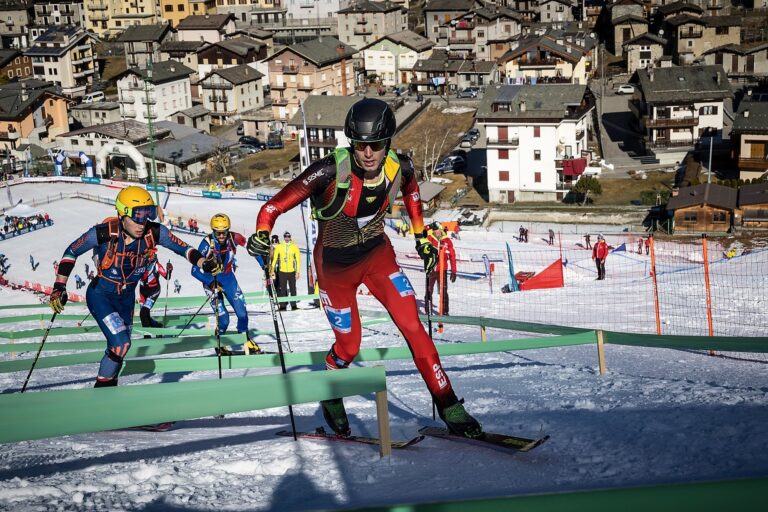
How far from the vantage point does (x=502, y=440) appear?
21.9 feet

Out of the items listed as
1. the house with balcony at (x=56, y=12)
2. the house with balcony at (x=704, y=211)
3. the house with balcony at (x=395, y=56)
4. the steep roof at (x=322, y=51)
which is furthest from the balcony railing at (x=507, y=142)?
the house with balcony at (x=56, y=12)

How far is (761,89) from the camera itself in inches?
2724

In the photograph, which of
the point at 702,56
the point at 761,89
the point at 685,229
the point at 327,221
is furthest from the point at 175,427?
the point at 702,56

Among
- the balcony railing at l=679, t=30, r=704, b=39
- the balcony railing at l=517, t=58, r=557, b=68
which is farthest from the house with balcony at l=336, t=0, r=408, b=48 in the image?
the balcony railing at l=679, t=30, r=704, b=39

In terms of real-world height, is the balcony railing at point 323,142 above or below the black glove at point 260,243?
below

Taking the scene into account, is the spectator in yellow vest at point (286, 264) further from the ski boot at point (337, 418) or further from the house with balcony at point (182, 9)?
the house with balcony at point (182, 9)

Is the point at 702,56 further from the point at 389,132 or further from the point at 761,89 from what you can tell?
the point at 389,132

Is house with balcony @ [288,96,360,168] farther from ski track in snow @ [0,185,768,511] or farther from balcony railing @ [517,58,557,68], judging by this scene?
ski track in snow @ [0,185,768,511]

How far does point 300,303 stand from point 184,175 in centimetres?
4694

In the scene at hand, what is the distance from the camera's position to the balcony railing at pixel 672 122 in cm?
5900

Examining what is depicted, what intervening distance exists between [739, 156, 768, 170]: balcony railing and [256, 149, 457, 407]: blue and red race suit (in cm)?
4842

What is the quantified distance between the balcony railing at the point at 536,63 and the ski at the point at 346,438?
231 feet

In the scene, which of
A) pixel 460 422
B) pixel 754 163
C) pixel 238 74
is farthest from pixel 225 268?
pixel 238 74

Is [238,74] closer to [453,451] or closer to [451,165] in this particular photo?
[451,165]
